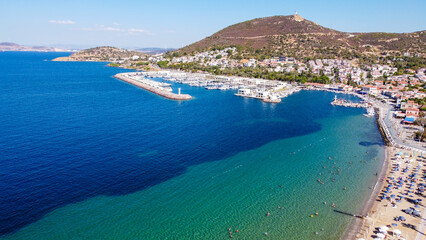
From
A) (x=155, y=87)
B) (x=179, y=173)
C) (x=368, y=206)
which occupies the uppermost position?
(x=155, y=87)

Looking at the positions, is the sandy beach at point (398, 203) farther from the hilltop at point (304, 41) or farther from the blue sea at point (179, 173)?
the hilltop at point (304, 41)

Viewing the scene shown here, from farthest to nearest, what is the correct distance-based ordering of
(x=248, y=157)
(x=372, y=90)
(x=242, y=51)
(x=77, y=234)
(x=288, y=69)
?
(x=242, y=51)
(x=288, y=69)
(x=372, y=90)
(x=248, y=157)
(x=77, y=234)

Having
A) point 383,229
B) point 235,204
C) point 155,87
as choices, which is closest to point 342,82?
point 155,87

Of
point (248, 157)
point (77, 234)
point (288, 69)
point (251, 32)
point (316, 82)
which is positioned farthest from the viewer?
point (251, 32)

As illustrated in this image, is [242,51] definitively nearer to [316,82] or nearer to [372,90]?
[316,82]

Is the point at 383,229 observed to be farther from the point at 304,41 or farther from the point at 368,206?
the point at 304,41

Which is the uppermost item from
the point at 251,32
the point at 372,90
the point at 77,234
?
the point at 251,32

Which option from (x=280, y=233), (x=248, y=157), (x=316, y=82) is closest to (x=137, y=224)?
(x=280, y=233)
